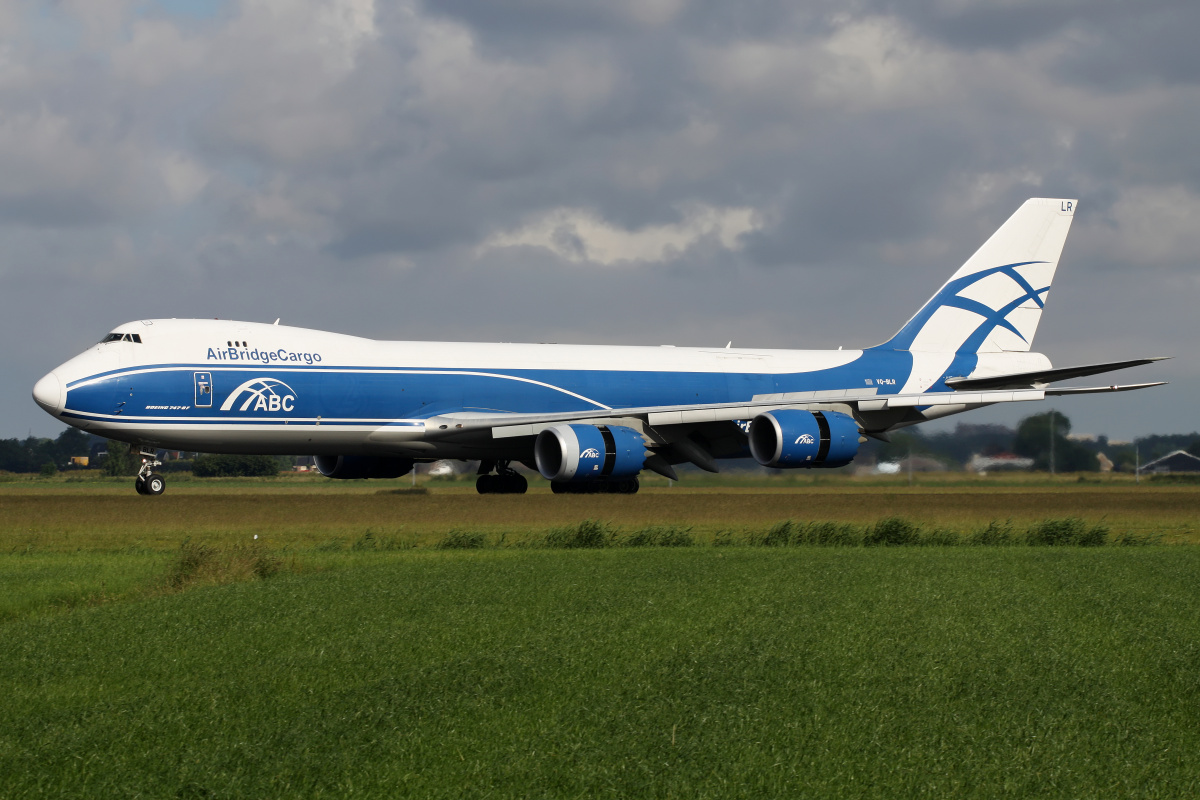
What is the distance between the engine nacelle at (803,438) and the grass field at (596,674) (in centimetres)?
979

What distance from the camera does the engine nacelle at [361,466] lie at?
30172mm

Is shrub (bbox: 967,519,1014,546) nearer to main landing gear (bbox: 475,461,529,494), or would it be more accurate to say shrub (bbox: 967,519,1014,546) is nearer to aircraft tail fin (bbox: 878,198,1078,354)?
main landing gear (bbox: 475,461,529,494)

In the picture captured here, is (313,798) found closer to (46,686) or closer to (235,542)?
(46,686)

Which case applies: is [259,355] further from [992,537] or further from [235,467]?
[235,467]

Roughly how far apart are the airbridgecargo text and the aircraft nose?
3.00m

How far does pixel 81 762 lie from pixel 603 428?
67.3 feet

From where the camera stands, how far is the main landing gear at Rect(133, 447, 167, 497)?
85.3ft

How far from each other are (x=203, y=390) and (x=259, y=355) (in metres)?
1.47

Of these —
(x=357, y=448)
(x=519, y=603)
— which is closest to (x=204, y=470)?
(x=357, y=448)

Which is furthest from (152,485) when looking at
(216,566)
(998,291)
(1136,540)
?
(998,291)

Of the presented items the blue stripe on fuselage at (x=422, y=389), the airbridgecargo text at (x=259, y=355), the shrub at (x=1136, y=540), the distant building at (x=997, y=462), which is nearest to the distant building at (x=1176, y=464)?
the distant building at (x=997, y=462)

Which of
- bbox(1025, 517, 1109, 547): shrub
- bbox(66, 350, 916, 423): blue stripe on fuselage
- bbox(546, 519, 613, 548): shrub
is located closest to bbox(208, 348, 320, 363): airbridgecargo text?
bbox(66, 350, 916, 423): blue stripe on fuselage

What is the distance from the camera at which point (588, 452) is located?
81.9 feet

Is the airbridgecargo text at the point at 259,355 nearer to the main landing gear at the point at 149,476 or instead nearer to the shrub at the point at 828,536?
the main landing gear at the point at 149,476
